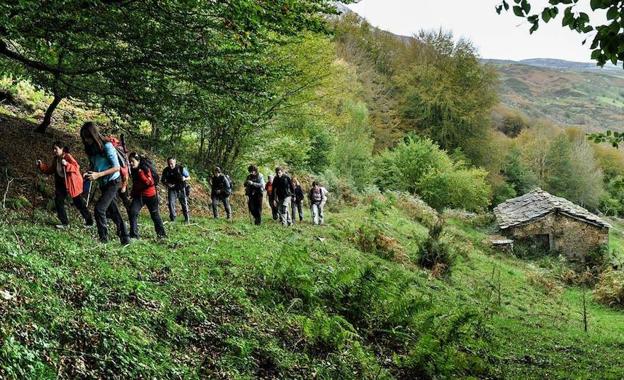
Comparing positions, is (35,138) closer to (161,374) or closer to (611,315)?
(161,374)

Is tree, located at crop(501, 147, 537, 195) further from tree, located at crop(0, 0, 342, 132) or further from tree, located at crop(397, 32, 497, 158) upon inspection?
tree, located at crop(0, 0, 342, 132)

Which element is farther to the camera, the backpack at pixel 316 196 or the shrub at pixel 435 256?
the backpack at pixel 316 196

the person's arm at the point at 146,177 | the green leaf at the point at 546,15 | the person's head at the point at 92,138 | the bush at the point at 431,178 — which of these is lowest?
the bush at the point at 431,178

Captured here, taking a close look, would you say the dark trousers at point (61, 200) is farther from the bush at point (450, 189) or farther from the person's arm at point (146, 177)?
the bush at point (450, 189)

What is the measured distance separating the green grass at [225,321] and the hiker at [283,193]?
466 centimetres

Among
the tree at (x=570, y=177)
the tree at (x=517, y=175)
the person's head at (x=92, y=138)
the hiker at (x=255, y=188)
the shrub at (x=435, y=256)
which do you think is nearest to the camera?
the person's head at (x=92, y=138)

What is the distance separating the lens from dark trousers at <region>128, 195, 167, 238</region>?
9727 mm

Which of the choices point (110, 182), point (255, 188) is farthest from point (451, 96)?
point (110, 182)

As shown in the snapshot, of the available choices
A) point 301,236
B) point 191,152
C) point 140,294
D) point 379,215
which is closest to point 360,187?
point 379,215

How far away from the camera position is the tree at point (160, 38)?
8.05m

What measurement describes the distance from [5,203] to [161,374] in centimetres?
750

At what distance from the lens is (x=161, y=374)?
15.2ft

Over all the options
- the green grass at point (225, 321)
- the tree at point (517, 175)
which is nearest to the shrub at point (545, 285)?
the green grass at point (225, 321)

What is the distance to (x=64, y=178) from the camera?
9977mm
